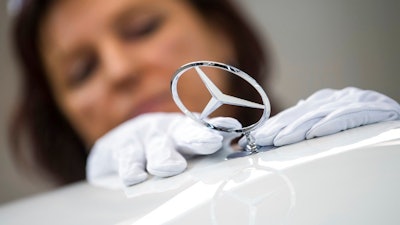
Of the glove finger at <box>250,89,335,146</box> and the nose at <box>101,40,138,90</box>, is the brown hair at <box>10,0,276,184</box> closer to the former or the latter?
the nose at <box>101,40,138,90</box>

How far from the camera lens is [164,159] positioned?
713mm

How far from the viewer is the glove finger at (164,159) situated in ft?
2.28

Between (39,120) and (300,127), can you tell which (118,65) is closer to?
(39,120)

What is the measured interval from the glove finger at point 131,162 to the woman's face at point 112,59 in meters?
0.63

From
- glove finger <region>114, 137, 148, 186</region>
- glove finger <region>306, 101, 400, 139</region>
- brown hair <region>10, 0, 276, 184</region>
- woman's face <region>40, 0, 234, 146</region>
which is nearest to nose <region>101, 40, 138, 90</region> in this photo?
woman's face <region>40, 0, 234, 146</region>

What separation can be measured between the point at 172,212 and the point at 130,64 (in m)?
1.19

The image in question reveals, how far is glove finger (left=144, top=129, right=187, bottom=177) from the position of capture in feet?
2.28

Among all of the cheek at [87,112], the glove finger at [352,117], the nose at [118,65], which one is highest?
the nose at [118,65]

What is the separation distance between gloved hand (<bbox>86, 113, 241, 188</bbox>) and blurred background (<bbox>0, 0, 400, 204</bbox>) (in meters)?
0.87

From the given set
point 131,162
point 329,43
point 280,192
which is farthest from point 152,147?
point 329,43

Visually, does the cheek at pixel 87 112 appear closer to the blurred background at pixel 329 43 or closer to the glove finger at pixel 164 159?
the glove finger at pixel 164 159

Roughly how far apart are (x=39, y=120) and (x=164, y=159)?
3.62 ft

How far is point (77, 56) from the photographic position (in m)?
1.55

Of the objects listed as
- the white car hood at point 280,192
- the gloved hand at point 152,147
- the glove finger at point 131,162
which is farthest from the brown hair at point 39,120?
the white car hood at point 280,192
